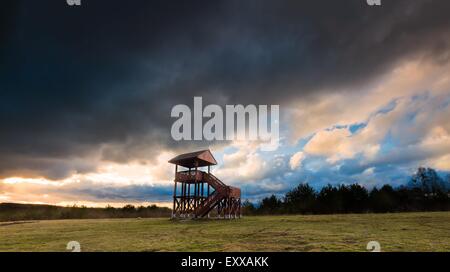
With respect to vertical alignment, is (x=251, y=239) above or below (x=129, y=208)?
above

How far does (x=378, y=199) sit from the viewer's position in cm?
5216

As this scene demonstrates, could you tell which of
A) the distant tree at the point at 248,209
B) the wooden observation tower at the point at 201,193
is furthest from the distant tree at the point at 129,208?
the wooden observation tower at the point at 201,193

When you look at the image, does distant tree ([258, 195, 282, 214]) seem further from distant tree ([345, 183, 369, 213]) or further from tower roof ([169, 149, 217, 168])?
tower roof ([169, 149, 217, 168])

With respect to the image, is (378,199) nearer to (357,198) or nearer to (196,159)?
(357,198)

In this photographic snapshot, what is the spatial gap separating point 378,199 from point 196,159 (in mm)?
39882

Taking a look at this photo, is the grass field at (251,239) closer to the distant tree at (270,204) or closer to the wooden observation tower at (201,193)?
the wooden observation tower at (201,193)

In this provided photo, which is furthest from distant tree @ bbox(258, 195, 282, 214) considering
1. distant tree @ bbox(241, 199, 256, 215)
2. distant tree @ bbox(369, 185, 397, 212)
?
distant tree @ bbox(369, 185, 397, 212)

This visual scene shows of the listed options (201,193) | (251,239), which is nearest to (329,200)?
(201,193)

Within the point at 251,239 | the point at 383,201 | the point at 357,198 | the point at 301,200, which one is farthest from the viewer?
the point at 301,200

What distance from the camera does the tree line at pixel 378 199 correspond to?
5153 centimetres

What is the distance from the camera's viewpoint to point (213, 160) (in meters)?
32.5

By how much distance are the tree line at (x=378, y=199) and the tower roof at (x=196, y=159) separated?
33.8m
